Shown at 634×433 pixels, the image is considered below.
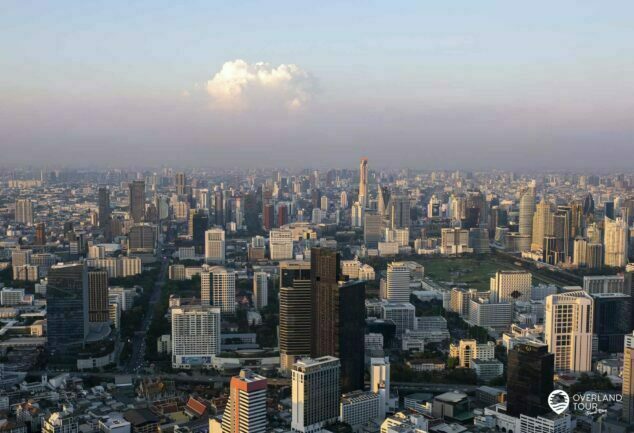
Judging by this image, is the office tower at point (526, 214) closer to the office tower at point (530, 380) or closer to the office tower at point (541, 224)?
the office tower at point (541, 224)

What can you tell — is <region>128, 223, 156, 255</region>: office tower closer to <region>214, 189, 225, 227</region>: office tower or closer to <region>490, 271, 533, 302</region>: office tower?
<region>214, 189, 225, 227</region>: office tower

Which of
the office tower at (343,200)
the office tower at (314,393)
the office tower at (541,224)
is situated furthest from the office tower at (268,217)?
the office tower at (314,393)

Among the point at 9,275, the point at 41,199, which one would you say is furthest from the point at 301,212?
the point at 9,275

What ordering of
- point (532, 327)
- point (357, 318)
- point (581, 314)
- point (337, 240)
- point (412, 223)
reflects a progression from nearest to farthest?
point (357, 318) → point (581, 314) → point (532, 327) → point (337, 240) → point (412, 223)

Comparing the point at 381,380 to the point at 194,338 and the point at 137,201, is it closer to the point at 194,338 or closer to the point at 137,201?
the point at 194,338

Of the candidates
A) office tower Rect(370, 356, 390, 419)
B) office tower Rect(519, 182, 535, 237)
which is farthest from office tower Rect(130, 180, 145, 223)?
office tower Rect(370, 356, 390, 419)

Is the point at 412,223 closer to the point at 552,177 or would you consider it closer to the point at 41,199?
the point at 552,177
